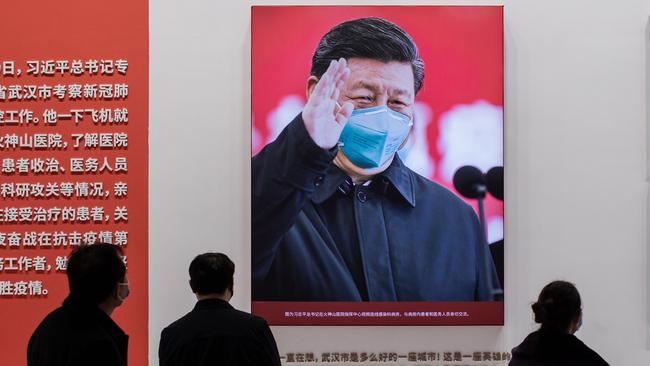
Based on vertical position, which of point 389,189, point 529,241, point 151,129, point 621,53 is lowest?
point 529,241

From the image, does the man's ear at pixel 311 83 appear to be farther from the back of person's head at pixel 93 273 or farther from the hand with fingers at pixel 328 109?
the back of person's head at pixel 93 273

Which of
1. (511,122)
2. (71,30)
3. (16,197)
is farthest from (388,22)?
(16,197)

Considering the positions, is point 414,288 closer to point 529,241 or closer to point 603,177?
point 529,241

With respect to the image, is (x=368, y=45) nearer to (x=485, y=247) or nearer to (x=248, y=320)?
(x=485, y=247)

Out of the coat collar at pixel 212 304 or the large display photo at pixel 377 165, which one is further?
the large display photo at pixel 377 165

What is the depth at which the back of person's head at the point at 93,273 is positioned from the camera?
7.55ft

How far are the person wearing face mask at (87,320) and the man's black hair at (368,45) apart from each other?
151 cm

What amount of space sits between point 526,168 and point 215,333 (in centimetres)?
171

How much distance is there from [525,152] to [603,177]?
35 cm

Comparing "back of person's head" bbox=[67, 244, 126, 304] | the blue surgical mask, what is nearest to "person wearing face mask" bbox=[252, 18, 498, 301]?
the blue surgical mask

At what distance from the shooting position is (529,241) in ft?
11.6

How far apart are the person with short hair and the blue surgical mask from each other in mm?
1097

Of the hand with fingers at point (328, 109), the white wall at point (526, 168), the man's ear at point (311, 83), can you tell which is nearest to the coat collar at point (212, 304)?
the white wall at point (526, 168)

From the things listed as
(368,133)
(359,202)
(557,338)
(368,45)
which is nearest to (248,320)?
(557,338)
